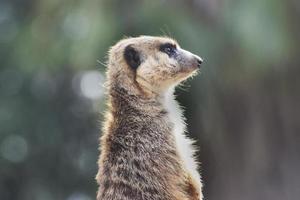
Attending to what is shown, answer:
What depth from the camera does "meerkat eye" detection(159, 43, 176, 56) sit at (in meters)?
4.41

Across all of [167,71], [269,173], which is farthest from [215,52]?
[167,71]

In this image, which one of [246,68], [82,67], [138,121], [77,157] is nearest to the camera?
[138,121]

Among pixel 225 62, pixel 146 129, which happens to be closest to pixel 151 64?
pixel 146 129

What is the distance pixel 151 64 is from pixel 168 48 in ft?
0.35

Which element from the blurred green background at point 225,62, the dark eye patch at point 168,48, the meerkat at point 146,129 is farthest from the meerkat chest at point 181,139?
the blurred green background at point 225,62

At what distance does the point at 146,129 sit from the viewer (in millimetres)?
4230

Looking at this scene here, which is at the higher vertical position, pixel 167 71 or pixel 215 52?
pixel 167 71

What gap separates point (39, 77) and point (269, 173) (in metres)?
6.06

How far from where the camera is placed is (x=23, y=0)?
58.3ft

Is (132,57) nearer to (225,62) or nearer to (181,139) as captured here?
(181,139)

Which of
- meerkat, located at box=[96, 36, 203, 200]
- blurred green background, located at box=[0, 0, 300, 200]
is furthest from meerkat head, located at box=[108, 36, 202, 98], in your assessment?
blurred green background, located at box=[0, 0, 300, 200]

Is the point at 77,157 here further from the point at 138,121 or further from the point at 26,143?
the point at 138,121

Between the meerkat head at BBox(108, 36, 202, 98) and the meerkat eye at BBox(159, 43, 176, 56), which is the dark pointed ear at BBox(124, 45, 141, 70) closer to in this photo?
the meerkat head at BBox(108, 36, 202, 98)

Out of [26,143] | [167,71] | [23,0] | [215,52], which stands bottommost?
[26,143]
